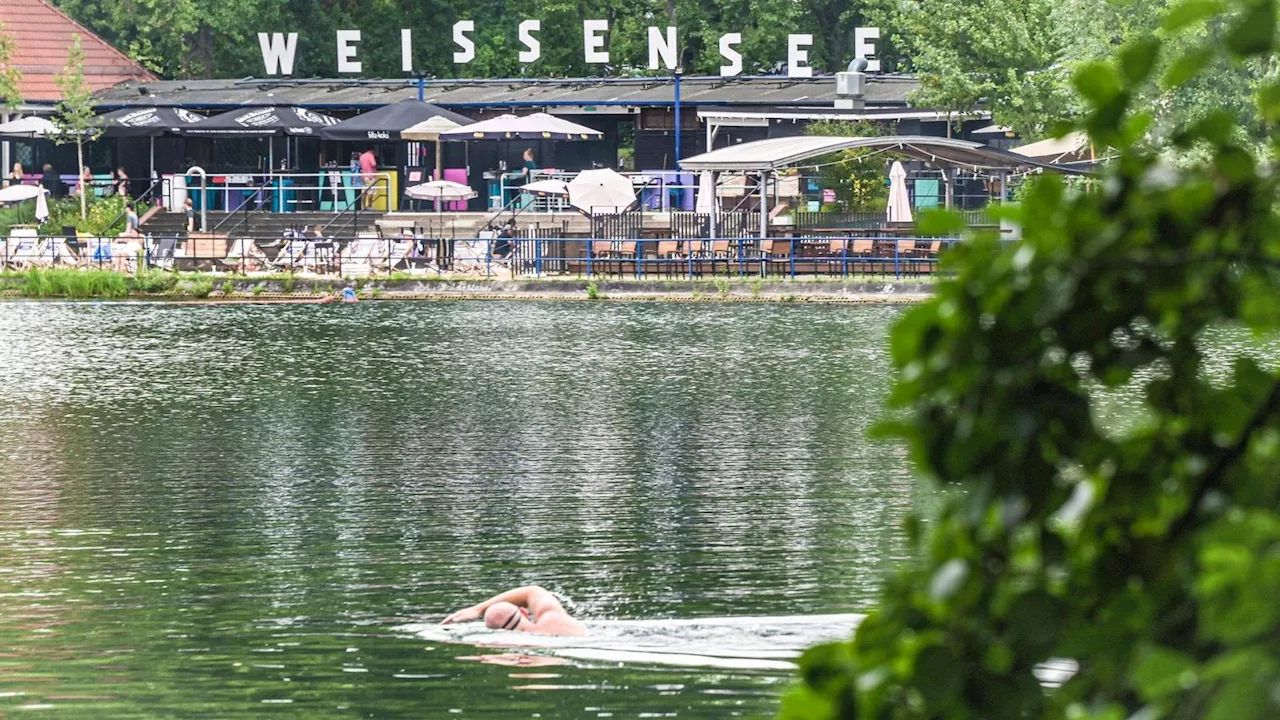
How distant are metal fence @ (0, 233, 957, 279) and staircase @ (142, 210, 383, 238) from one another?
1883mm

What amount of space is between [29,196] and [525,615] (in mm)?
43907

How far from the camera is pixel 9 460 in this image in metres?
21.7

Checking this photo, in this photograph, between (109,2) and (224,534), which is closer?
(224,534)

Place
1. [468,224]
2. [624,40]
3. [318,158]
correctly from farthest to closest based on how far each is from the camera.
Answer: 1. [624,40]
2. [318,158]
3. [468,224]

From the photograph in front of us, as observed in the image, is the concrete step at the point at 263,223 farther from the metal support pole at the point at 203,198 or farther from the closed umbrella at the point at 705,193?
the closed umbrella at the point at 705,193

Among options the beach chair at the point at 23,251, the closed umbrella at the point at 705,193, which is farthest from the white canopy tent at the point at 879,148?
the beach chair at the point at 23,251

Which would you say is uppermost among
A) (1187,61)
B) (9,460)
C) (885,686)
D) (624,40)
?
(624,40)

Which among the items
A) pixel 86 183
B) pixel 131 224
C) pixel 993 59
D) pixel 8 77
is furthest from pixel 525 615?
pixel 8 77

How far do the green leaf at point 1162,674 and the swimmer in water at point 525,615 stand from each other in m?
9.59

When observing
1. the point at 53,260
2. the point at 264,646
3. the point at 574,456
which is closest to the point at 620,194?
the point at 53,260

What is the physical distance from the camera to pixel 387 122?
51.3 metres

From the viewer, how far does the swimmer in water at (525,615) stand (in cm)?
1232

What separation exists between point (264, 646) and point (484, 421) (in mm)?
12922

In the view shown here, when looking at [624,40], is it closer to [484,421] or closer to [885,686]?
[484,421]
